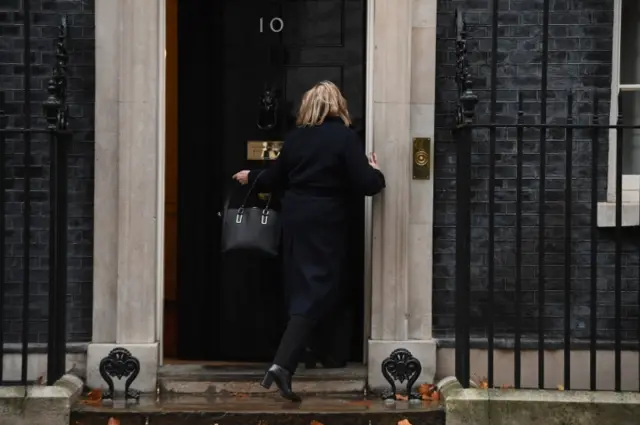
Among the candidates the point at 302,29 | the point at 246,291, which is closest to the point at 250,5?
the point at 302,29

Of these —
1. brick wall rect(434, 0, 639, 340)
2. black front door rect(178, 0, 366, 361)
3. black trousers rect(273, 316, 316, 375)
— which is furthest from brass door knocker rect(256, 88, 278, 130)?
black trousers rect(273, 316, 316, 375)

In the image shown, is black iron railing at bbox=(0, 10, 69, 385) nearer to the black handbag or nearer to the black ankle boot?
the black handbag

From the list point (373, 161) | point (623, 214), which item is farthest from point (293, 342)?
point (623, 214)

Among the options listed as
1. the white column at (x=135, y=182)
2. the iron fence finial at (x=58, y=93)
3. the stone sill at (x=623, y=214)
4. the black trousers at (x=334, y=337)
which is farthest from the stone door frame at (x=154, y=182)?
the stone sill at (x=623, y=214)

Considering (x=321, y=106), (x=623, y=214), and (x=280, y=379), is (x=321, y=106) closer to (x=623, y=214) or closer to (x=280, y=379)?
(x=280, y=379)

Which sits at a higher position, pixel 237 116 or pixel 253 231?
pixel 237 116

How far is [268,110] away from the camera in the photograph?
6836mm

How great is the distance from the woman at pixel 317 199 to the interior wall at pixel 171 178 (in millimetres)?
1146

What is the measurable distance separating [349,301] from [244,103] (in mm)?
1401

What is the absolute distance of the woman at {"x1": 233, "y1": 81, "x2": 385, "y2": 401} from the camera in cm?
603

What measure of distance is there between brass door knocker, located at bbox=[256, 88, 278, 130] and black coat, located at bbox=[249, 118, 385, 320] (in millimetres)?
672

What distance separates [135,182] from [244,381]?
4.35 ft

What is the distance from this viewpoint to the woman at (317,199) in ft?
19.8

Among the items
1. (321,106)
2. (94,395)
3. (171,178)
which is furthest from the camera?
(171,178)
